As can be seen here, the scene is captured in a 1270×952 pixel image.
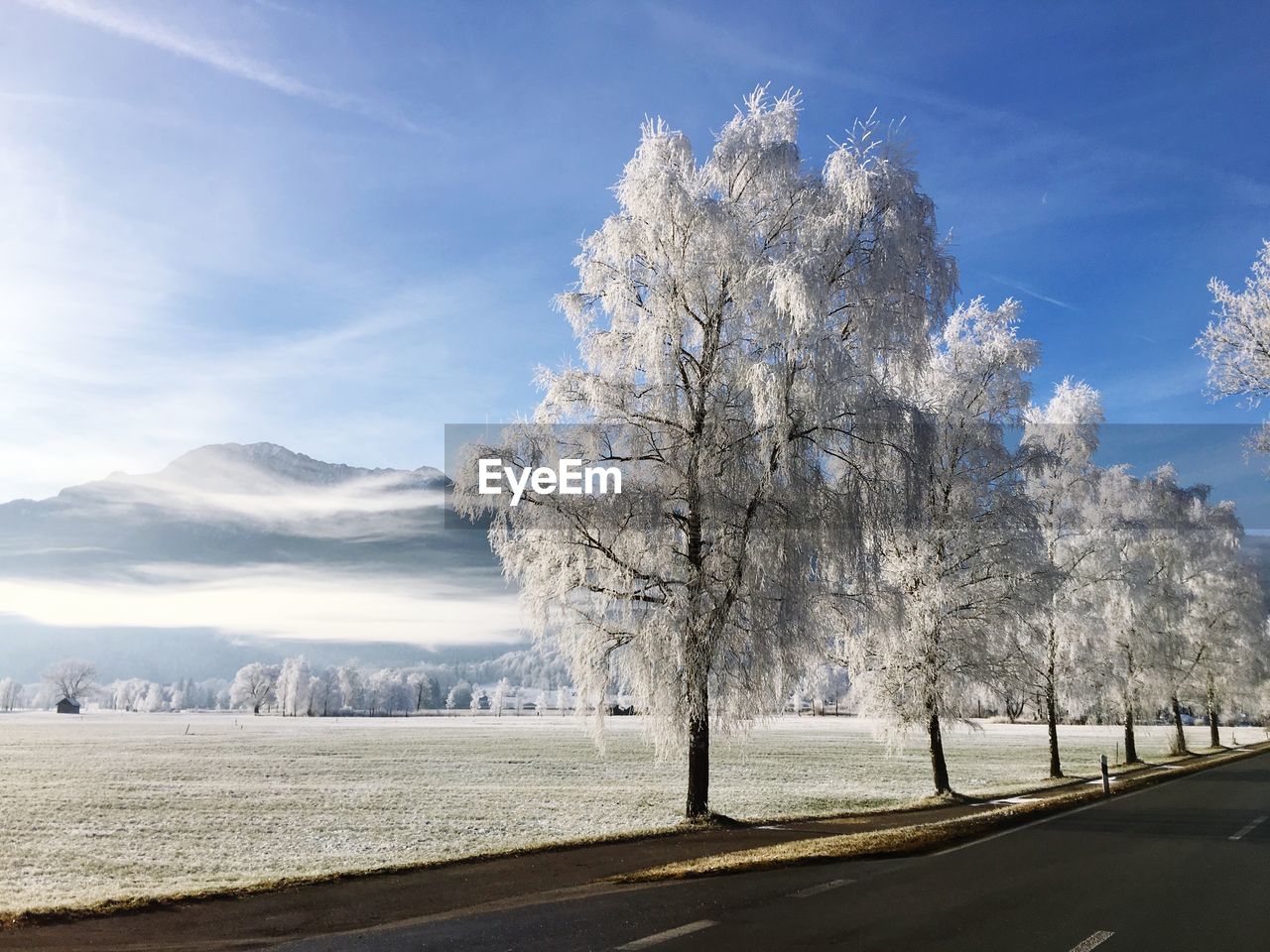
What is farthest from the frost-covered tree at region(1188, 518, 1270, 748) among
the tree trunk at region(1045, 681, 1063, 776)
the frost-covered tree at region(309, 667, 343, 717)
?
the frost-covered tree at region(309, 667, 343, 717)

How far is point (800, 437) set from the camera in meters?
16.8

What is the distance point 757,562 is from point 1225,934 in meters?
9.76

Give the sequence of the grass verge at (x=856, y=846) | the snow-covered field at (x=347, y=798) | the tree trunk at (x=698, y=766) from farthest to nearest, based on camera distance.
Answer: the snow-covered field at (x=347, y=798)
the tree trunk at (x=698, y=766)
the grass verge at (x=856, y=846)

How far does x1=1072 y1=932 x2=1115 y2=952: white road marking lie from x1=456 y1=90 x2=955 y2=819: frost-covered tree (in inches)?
336

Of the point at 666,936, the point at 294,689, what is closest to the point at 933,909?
the point at 666,936

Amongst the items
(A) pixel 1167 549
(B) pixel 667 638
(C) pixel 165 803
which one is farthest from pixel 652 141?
(A) pixel 1167 549

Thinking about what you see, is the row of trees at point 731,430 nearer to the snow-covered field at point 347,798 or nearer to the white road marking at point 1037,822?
the snow-covered field at point 347,798

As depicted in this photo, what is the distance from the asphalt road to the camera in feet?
26.2

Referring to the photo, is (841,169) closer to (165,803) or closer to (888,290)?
(888,290)

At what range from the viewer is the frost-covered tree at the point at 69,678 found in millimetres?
193625

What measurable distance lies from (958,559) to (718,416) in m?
10.3

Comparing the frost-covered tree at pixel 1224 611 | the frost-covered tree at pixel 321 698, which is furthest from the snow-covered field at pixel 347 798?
the frost-covered tree at pixel 321 698

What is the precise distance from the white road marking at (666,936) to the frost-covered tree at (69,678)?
224013 millimetres

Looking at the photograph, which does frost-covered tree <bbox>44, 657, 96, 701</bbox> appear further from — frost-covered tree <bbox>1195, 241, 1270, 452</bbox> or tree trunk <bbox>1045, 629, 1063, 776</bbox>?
frost-covered tree <bbox>1195, 241, 1270, 452</bbox>
